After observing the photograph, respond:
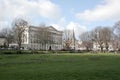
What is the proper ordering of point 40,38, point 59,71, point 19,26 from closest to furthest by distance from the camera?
point 59,71 < point 19,26 < point 40,38

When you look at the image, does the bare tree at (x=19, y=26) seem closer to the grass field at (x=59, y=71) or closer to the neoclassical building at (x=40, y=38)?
the neoclassical building at (x=40, y=38)

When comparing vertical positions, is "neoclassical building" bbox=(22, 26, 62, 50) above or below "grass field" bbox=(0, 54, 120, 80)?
above

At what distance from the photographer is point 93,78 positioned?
18.0 m

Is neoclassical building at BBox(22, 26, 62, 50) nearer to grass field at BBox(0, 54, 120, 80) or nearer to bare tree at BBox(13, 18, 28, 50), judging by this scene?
bare tree at BBox(13, 18, 28, 50)

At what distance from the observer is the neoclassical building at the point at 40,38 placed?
482 feet

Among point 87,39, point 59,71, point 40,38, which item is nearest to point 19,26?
point 40,38

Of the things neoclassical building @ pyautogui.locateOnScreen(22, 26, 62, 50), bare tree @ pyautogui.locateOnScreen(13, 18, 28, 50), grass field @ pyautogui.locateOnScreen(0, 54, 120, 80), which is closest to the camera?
grass field @ pyautogui.locateOnScreen(0, 54, 120, 80)

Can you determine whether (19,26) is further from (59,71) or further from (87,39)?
(59,71)

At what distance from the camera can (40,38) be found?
493 feet

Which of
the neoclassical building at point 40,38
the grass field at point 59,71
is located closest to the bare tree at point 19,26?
the neoclassical building at point 40,38

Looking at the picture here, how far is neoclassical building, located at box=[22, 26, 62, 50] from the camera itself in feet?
482

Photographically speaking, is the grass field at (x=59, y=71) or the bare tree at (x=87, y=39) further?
the bare tree at (x=87, y=39)

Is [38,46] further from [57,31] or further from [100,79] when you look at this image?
[100,79]

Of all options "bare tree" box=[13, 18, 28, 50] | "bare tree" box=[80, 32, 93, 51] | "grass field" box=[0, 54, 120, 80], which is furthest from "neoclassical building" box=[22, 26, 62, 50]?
"grass field" box=[0, 54, 120, 80]
